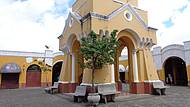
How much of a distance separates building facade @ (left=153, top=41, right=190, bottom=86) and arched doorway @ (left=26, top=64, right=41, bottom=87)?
16463 millimetres

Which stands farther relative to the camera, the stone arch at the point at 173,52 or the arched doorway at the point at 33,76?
the arched doorway at the point at 33,76

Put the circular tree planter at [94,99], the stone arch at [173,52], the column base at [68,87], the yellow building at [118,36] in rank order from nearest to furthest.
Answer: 1. the circular tree planter at [94,99]
2. the yellow building at [118,36]
3. the column base at [68,87]
4. the stone arch at [173,52]

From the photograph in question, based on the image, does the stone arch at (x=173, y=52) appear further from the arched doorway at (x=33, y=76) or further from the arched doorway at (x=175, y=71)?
the arched doorway at (x=33, y=76)

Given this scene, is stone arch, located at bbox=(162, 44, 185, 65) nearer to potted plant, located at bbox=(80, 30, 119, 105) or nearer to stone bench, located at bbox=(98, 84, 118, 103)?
stone bench, located at bbox=(98, 84, 118, 103)

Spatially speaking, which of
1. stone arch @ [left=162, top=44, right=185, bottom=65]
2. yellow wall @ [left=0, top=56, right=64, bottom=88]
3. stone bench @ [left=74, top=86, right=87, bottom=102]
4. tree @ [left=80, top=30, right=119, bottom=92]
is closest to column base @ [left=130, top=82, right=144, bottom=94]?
tree @ [left=80, top=30, right=119, bottom=92]

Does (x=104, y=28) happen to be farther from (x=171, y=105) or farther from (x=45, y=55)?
(x=45, y=55)

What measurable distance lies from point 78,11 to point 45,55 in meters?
13.8

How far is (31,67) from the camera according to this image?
25.6 m

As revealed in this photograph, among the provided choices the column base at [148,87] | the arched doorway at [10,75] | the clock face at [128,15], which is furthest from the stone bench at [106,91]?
the arched doorway at [10,75]

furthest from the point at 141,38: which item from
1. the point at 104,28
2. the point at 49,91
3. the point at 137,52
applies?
the point at 49,91

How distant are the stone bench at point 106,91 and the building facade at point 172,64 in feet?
45.7

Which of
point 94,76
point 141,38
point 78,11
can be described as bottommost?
point 94,76

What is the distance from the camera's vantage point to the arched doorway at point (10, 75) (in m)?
23.3

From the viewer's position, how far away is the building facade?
21516 millimetres
